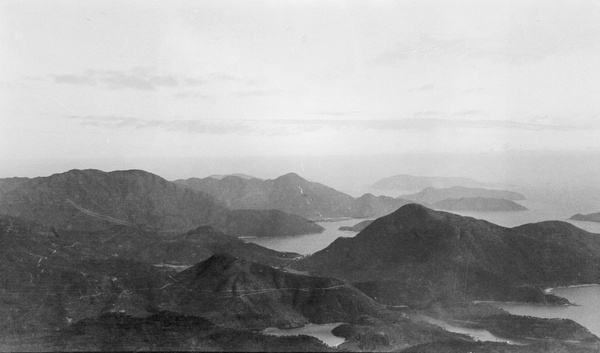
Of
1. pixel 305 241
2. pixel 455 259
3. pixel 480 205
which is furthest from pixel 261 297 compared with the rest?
pixel 480 205

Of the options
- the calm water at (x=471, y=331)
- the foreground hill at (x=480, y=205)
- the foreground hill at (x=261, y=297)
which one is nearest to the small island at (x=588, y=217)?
the foreground hill at (x=480, y=205)

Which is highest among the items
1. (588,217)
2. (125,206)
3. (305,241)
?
(588,217)

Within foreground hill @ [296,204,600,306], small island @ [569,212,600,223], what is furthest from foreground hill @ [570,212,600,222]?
foreground hill @ [296,204,600,306]

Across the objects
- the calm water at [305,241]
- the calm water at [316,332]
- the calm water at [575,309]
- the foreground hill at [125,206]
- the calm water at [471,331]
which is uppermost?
the foreground hill at [125,206]

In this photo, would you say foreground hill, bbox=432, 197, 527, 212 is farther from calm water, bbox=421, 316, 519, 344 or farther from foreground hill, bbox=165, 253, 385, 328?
foreground hill, bbox=165, 253, 385, 328

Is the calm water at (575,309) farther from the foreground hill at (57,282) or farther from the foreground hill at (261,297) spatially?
the foreground hill at (57,282)

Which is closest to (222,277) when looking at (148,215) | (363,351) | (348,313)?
(348,313)

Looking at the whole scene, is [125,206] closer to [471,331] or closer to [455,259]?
[455,259]
